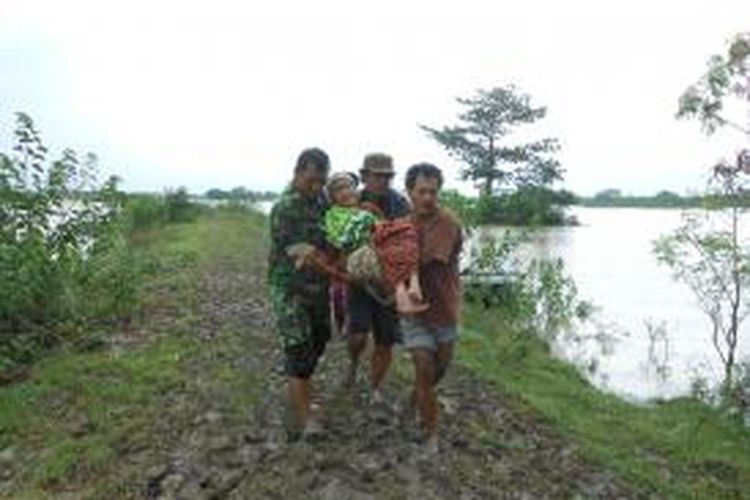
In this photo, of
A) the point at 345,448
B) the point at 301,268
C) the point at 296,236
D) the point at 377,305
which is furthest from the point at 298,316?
the point at 377,305

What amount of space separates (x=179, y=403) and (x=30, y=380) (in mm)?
1925

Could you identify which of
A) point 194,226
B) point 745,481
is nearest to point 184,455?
point 745,481

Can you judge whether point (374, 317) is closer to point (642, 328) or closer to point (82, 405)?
point (82, 405)

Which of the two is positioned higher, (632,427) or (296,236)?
(296,236)

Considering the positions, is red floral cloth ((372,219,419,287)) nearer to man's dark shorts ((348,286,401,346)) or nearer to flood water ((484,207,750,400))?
man's dark shorts ((348,286,401,346))

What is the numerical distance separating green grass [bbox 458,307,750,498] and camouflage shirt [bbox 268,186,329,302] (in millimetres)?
3356

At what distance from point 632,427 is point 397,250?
16.3 ft

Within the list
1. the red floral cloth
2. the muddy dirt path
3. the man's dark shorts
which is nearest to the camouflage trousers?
the red floral cloth

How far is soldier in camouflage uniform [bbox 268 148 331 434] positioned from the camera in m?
7.75

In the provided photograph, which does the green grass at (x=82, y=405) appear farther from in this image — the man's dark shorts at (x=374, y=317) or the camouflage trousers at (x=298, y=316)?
the man's dark shorts at (x=374, y=317)

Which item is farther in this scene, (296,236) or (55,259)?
(55,259)

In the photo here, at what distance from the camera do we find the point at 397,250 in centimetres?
766

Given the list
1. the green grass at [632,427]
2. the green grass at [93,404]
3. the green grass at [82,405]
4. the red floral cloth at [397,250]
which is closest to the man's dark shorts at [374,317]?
the red floral cloth at [397,250]

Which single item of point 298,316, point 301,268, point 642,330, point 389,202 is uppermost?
point 389,202
